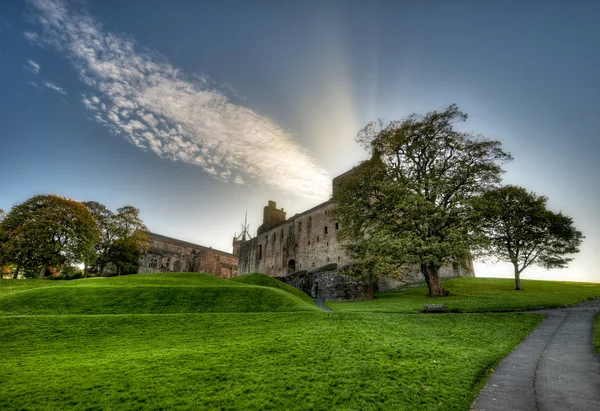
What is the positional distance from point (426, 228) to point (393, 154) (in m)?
8.84

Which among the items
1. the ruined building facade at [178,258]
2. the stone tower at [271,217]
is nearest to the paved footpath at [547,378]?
the stone tower at [271,217]

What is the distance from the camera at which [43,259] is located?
3975cm

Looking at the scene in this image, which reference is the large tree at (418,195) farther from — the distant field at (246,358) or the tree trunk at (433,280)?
the distant field at (246,358)

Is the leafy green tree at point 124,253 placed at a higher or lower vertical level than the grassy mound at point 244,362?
higher

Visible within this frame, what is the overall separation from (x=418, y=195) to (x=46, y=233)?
154 feet

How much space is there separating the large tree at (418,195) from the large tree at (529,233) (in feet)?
28.2

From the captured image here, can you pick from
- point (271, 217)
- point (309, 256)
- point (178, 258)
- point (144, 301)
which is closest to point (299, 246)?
point (309, 256)

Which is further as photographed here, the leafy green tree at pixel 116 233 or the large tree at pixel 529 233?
the leafy green tree at pixel 116 233

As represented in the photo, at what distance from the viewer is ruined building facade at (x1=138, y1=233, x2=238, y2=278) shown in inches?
2977

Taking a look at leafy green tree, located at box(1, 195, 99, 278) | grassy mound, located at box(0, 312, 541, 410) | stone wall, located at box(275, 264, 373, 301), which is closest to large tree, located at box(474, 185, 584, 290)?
stone wall, located at box(275, 264, 373, 301)

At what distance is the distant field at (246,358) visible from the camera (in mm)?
6891

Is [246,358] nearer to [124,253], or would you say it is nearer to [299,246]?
[299,246]

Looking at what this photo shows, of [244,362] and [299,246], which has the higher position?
[299,246]

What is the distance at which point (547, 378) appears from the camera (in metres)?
7.73
